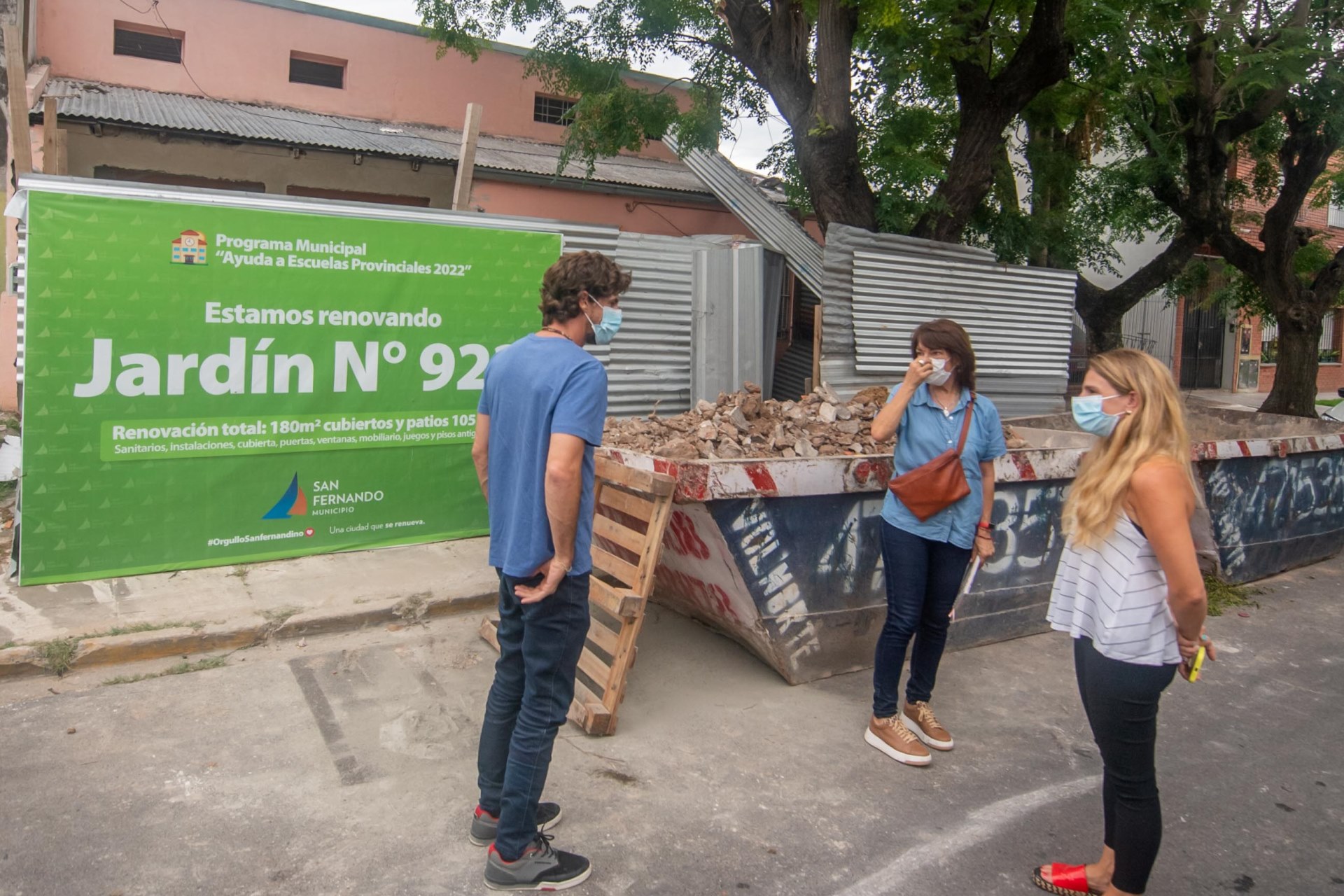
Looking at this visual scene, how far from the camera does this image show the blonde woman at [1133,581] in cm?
261

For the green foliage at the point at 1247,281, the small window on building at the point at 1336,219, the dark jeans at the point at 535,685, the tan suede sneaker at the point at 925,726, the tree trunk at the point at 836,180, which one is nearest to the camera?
the dark jeans at the point at 535,685

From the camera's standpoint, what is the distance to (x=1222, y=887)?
313 centimetres

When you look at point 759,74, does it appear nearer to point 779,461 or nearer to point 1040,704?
point 779,461

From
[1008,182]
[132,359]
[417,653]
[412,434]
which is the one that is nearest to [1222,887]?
[417,653]

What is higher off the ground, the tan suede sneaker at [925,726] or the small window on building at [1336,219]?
the small window on building at [1336,219]

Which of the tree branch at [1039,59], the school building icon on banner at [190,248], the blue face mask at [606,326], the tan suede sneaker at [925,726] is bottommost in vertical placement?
the tan suede sneaker at [925,726]

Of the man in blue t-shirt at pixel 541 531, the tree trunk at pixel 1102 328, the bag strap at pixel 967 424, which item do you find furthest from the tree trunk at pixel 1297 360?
the man in blue t-shirt at pixel 541 531

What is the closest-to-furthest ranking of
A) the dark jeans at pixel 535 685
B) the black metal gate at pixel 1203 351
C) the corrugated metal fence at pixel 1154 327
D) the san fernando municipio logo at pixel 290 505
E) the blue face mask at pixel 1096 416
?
the blue face mask at pixel 1096 416 → the dark jeans at pixel 535 685 → the san fernando municipio logo at pixel 290 505 → the corrugated metal fence at pixel 1154 327 → the black metal gate at pixel 1203 351

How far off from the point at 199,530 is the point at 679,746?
3.30m

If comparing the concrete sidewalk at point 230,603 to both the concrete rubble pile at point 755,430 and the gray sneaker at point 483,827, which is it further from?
the gray sneaker at point 483,827

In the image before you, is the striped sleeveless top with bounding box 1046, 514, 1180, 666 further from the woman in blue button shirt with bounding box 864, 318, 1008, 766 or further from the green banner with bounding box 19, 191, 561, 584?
the green banner with bounding box 19, 191, 561, 584

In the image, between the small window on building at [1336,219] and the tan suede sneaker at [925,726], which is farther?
the small window on building at [1336,219]

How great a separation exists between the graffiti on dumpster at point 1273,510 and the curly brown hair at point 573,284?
472cm

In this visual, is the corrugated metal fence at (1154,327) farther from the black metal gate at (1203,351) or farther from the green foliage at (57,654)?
the green foliage at (57,654)
